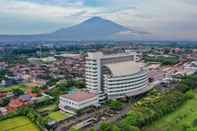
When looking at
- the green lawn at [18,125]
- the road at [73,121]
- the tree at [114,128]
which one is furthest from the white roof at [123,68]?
the green lawn at [18,125]

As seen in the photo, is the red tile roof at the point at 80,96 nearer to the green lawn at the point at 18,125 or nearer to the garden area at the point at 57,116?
the garden area at the point at 57,116

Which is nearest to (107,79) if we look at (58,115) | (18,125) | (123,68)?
(123,68)

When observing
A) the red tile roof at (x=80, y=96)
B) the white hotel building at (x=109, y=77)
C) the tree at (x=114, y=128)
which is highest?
the white hotel building at (x=109, y=77)

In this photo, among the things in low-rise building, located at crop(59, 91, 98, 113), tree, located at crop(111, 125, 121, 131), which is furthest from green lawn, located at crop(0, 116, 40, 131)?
tree, located at crop(111, 125, 121, 131)

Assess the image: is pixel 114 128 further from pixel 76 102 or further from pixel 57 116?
pixel 57 116

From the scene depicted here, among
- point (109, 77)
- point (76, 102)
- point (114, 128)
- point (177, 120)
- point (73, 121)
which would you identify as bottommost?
point (73, 121)
